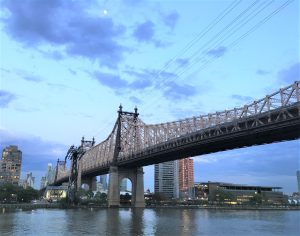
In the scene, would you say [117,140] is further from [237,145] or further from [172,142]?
[237,145]

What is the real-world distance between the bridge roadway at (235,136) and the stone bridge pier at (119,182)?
44.1 ft

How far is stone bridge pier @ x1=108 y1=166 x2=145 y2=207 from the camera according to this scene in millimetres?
123787

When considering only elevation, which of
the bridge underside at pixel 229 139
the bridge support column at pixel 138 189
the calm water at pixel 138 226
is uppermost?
the bridge underside at pixel 229 139

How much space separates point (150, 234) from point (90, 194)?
140301 mm

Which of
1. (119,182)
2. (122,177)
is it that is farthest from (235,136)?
(122,177)

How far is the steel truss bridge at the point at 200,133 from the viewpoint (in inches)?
2675

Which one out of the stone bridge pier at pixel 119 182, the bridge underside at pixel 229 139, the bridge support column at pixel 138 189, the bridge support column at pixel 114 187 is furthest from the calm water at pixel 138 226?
the bridge support column at pixel 138 189

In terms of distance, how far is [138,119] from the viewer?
Result: 5428 inches

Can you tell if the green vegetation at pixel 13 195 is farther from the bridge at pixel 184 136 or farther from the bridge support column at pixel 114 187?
the bridge support column at pixel 114 187

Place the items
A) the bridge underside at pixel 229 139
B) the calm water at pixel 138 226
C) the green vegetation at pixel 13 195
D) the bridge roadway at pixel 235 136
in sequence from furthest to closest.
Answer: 1. the green vegetation at pixel 13 195
2. the bridge underside at pixel 229 139
3. the bridge roadway at pixel 235 136
4. the calm water at pixel 138 226

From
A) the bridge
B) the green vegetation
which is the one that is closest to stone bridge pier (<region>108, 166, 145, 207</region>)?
the bridge

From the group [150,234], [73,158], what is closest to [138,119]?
[73,158]

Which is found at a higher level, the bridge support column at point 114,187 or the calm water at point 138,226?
the bridge support column at point 114,187

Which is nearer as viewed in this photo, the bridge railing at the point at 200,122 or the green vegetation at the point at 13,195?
the bridge railing at the point at 200,122
